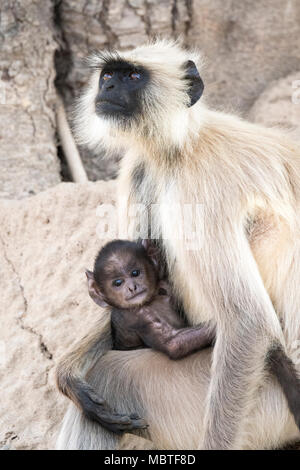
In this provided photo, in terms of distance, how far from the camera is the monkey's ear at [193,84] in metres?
3.05

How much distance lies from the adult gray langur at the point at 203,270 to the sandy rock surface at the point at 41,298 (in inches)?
24.9

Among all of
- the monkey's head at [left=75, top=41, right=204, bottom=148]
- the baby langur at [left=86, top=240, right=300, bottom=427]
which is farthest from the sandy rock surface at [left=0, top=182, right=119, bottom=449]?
the monkey's head at [left=75, top=41, right=204, bottom=148]

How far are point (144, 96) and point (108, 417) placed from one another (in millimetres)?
1228

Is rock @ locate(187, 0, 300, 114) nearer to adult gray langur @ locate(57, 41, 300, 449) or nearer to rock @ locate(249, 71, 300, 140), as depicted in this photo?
rock @ locate(249, 71, 300, 140)

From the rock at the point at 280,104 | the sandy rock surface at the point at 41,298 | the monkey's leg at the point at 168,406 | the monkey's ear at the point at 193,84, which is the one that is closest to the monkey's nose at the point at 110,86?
the monkey's ear at the point at 193,84

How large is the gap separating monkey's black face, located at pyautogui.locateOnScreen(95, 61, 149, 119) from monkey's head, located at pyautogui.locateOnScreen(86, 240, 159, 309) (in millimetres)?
522

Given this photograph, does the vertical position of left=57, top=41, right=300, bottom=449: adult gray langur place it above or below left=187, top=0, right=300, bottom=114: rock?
below

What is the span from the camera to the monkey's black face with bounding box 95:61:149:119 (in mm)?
3045

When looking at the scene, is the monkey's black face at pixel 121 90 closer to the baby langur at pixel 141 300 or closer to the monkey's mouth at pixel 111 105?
the monkey's mouth at pixel 111 105

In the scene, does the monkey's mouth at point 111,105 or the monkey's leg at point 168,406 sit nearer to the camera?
the monkey's leg at point 168,406

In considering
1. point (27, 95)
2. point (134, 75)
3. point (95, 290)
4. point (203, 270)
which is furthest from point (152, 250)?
point (27, 95)

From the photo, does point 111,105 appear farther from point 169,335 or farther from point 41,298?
point 41,298

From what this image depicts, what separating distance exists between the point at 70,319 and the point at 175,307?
3.30 feet

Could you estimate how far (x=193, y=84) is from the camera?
3074 millimetres
